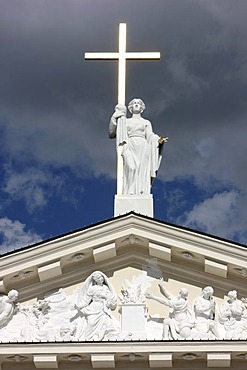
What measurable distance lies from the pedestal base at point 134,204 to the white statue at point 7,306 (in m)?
2.68

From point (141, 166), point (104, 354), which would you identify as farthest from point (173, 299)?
point (141, 166)

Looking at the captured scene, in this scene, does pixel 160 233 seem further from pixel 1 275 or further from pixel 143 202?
pixel 1 275

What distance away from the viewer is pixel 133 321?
1623cm

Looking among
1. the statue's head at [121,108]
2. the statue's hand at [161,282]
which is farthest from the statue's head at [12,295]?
the statue's head at [121,108]

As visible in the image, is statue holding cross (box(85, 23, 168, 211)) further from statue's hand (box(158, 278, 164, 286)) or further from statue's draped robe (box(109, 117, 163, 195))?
statue's hand (box(158, 278, 164, 286))

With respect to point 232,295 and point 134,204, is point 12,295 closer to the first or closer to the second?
point 134,204

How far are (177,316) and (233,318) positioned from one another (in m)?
0.98

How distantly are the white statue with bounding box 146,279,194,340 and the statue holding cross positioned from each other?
95.2 inches

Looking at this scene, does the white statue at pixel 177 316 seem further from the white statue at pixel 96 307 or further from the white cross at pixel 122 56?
the white cross at pixel 122 56

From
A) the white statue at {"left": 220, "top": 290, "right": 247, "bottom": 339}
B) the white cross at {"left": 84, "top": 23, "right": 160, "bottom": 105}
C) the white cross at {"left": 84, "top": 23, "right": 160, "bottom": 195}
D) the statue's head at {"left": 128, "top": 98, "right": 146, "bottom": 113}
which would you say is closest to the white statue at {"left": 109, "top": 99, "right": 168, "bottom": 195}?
the statue's head at {"left": 128, "top": 98, "right": 146, "bottom": 113}

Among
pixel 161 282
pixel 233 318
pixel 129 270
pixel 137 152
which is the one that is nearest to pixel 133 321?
pixel 161 282

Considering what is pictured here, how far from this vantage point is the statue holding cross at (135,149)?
18.2 meters

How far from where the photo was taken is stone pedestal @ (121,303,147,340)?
52.5 feet

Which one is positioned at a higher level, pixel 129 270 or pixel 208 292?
pixel 129 270
